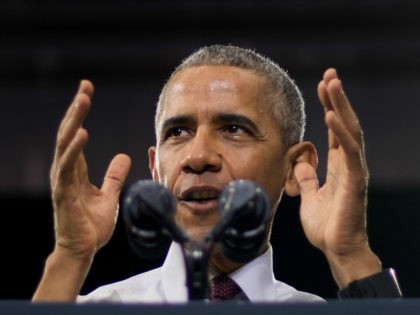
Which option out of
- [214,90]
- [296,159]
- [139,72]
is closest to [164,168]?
[214,90]

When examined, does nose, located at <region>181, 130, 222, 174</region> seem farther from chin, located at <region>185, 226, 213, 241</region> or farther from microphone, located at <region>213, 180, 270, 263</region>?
microphone, located at <region>213, 180, 270, 263</region>

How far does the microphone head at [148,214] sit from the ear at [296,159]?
64 centimetres

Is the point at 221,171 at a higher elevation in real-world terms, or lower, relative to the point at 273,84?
lower

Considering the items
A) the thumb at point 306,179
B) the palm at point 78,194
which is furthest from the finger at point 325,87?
the palm at point 78,194

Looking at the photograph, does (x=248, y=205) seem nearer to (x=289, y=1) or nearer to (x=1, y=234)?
(x=1, y=234)

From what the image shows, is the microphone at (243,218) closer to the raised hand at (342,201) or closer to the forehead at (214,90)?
the raised hand at (342,201)

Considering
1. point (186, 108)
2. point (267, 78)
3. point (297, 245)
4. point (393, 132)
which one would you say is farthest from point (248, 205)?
point (393, 132)

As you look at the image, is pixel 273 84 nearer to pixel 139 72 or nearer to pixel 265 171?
pixel 265 171

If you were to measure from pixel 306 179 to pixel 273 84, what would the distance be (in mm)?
259

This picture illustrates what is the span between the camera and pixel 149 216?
125 cm

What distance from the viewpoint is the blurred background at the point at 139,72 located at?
3.02 meters

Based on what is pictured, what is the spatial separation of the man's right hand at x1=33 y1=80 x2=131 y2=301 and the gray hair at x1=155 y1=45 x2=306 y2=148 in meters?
0.33

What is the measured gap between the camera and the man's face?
170 cm

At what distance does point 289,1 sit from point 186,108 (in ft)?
6.07
